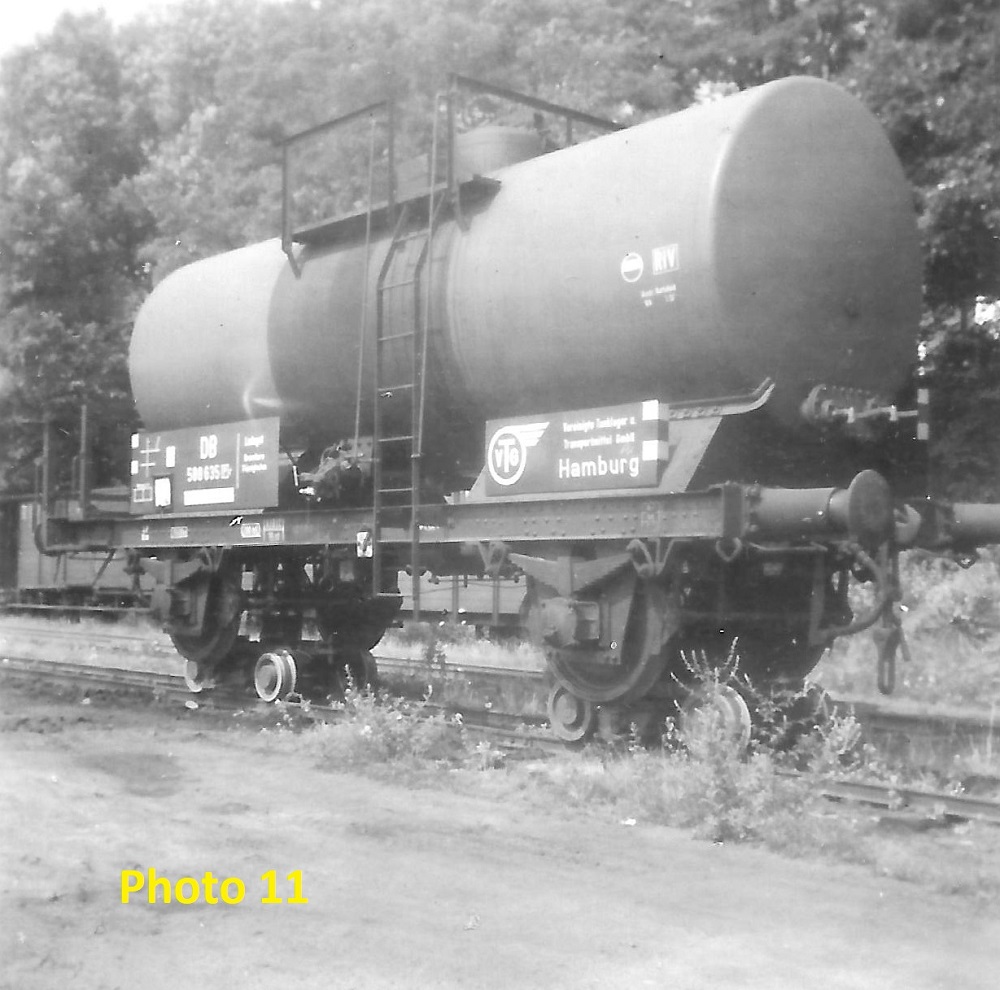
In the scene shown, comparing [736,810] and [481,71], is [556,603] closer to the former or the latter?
[736,810]

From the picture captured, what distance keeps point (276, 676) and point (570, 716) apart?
134 inches

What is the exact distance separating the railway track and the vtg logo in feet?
5.84

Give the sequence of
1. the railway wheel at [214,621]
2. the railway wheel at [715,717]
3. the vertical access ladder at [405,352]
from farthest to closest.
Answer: the railway wheel at [214,621], the vertical access ladder at [405,352], the railway wheel at [715,717]

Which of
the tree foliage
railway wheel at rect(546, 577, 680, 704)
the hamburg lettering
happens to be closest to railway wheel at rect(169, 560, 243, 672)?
railway wheel at rect(546, 577, 680, 704)

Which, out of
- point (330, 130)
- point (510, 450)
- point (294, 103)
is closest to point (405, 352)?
point (510, 450)

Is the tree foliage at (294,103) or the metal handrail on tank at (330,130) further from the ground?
the tree foliage at (294,103)

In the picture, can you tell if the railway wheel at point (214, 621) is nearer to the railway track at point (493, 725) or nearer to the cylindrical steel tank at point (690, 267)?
the railway track at point (493, 725)

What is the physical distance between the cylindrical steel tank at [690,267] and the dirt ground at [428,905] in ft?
8.89

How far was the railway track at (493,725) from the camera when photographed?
6758 mm

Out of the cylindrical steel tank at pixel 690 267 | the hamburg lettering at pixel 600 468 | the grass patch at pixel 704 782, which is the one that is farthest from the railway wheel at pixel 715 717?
the cylindrical steel tank at pixel 690 267

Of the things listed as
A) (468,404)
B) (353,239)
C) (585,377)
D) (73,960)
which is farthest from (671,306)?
(73,960)

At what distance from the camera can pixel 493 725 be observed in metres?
9.77

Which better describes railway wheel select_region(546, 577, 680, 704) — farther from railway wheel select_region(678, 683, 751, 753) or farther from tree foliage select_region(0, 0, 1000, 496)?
tree foliage select_region(0, 0, 1000, 496)

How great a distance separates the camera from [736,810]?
6.50 m
